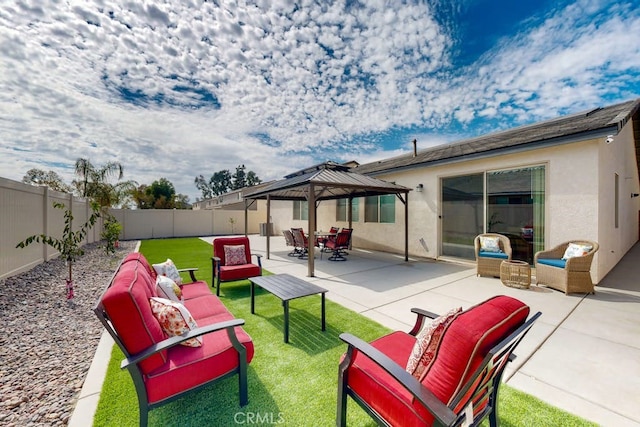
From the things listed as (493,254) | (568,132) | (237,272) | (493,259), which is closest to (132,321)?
(237,272)

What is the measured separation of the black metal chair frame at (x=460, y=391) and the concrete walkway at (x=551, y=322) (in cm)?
118

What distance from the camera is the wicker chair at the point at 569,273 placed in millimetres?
4902

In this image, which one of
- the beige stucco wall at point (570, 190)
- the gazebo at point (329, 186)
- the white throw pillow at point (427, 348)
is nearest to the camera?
the white throw pillow at point (427, 348)

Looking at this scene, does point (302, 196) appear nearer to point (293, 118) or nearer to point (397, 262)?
point (293, 118)

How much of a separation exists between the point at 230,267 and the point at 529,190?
7.58m

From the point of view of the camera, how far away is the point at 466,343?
1.25 m

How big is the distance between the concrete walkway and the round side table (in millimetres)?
189

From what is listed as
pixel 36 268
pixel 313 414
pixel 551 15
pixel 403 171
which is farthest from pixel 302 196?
pixel 313 414

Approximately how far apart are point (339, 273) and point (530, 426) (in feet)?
16.7

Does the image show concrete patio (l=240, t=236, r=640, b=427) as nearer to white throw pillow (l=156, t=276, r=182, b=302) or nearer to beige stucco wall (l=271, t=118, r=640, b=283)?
beige stucco wall (l=271, t=118, r=640, b=283)

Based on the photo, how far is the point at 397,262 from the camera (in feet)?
27.2


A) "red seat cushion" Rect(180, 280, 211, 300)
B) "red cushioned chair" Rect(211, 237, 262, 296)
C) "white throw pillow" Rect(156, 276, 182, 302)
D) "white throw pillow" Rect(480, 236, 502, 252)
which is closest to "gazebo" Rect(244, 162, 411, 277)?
"red cushioned chair" Rect(211, 237, 262, 296)

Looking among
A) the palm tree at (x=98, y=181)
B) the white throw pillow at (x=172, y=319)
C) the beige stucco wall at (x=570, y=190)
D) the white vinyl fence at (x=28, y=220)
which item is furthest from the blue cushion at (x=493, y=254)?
the palm tree at (x=98, y=181)

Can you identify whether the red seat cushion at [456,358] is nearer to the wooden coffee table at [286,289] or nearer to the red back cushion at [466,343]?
the red back cushion at [466,343]
